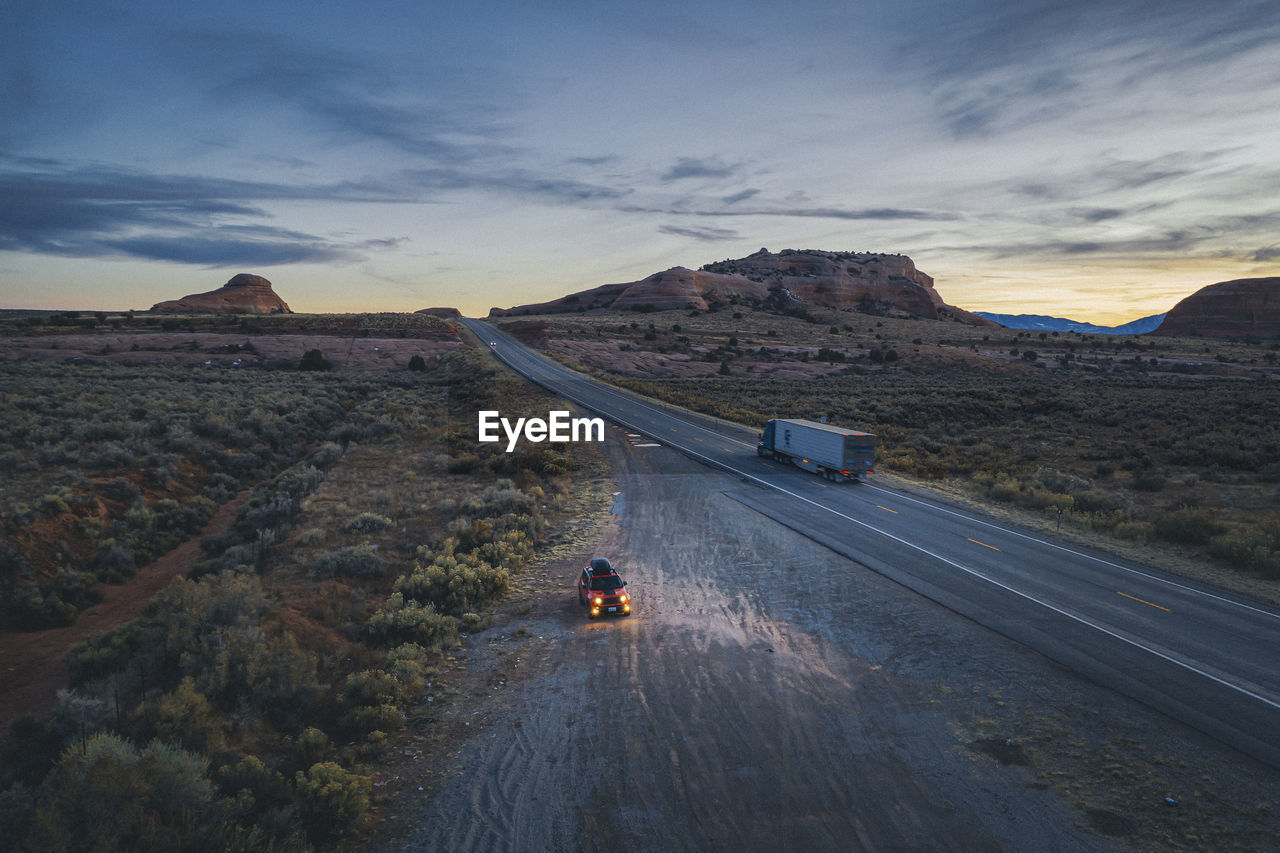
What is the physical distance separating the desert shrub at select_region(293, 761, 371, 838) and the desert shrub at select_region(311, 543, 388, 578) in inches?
351

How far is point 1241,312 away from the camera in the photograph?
623ft

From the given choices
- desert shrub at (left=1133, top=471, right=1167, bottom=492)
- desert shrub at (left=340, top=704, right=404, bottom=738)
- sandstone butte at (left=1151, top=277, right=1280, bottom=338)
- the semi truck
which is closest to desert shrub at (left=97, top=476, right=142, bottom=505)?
desert shrub at (left=340, top=704, right=404, bottom=738)

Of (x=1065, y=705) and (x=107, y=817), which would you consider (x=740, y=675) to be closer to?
(x=1065, y=705)

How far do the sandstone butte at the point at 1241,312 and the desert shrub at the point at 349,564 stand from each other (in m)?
248

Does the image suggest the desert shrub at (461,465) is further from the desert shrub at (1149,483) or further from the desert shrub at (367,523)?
the desert shrub at (1149,483)

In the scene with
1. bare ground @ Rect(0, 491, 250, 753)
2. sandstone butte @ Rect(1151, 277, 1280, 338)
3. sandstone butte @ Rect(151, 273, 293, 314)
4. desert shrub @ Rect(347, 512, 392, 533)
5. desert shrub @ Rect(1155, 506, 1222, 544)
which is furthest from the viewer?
sandstone butte @ Rect(1151, 277, 1280, 338)

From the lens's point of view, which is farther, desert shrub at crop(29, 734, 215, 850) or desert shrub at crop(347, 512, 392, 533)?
desert shrub at crop(347, 512, 392, 533)

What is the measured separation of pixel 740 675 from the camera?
12688 mm

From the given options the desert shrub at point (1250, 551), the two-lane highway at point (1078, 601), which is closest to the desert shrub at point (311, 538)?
the two-lane highway at point (1078, 601)

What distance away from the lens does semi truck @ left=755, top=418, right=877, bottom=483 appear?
29422 millimetres

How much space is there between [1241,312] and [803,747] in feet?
850

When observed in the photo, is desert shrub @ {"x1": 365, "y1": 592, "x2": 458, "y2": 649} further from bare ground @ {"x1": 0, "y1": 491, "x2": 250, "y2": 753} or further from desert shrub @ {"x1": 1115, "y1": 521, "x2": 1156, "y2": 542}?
desert shrub @ {"x1": 1115, "y1": 521, "x2": 1156, "y2": 542}

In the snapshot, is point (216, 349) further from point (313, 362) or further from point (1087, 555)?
point (1087, 555)

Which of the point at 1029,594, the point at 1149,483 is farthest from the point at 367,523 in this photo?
the point at 1149,483
